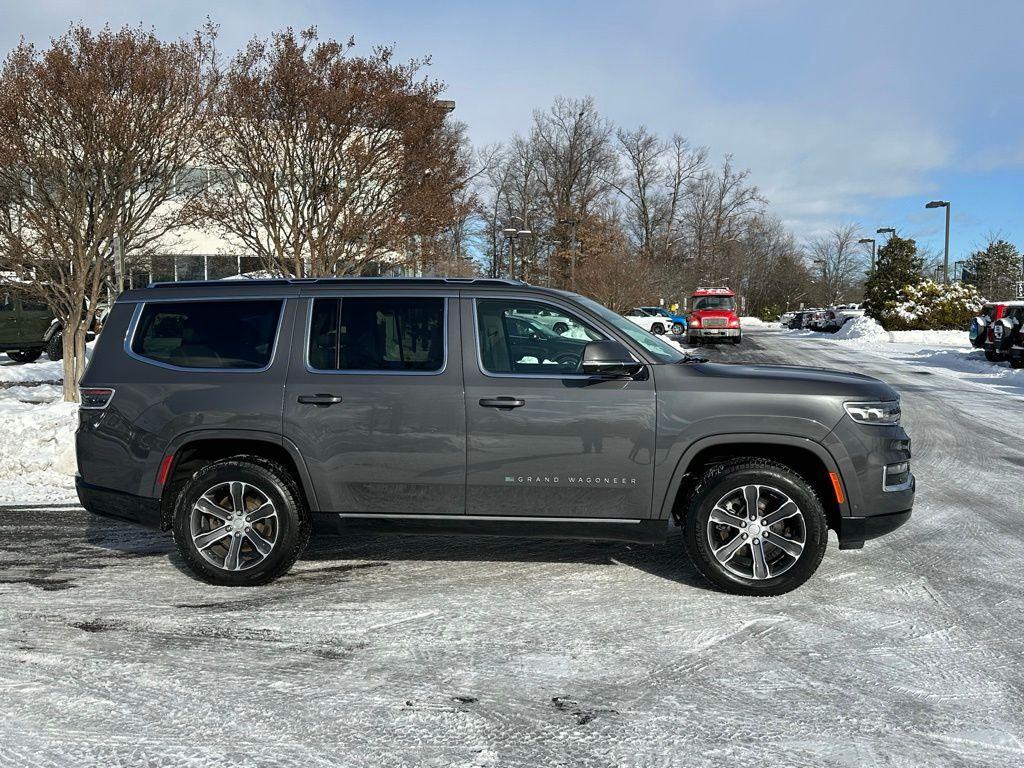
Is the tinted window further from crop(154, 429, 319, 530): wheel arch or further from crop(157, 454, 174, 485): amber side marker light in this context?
crop(157, 454, 174, 485): amber side marker light

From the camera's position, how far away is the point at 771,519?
4914 millimetres

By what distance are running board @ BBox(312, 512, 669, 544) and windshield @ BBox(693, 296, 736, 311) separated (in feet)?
105

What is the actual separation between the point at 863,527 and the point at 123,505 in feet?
14.5

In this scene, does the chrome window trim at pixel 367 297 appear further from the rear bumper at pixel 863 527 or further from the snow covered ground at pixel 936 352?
the snow covered ground at pixel 936 352

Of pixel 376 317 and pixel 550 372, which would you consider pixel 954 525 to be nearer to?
pixel 550 372

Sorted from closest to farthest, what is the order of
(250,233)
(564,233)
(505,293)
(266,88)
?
(505,293)
(266,88)
(250,233)
(564,233)

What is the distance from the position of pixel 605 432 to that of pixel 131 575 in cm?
315

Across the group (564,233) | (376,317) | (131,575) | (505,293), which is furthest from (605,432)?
(564,233)

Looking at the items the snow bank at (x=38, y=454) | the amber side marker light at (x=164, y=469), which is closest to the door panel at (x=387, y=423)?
the amber side marker light at (x=164, y=469)

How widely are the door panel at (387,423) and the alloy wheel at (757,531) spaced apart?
1513 millimetres

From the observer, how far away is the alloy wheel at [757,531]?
16.1 ft

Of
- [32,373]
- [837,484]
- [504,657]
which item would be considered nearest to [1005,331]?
[837,484]

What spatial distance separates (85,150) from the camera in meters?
11.7

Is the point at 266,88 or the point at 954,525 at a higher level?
the point at 266,88
